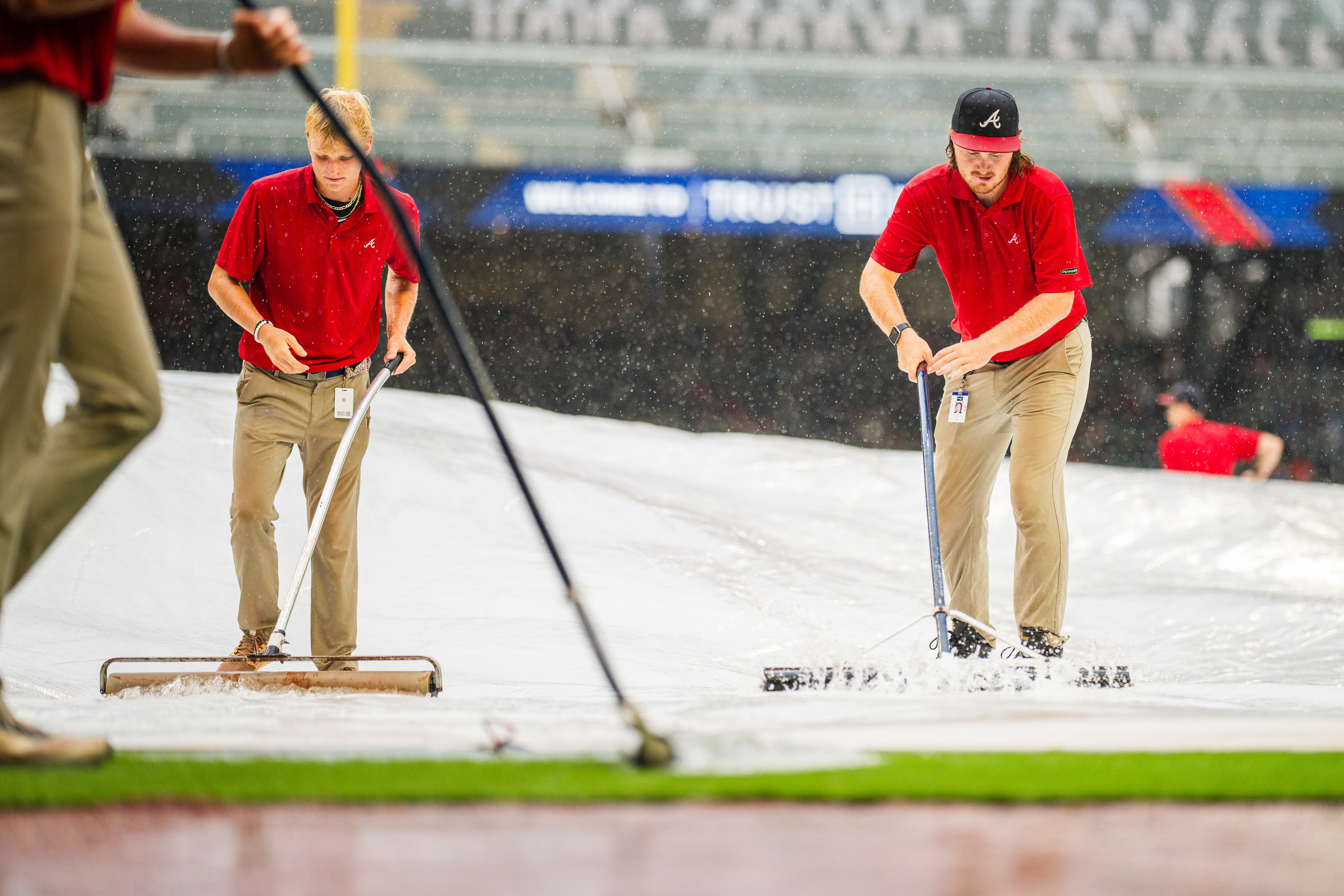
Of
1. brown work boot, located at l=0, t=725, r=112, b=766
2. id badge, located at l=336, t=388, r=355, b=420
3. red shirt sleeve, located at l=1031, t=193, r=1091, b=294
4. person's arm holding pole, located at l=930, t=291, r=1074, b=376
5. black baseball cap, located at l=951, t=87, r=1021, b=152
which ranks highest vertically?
black baseball cap, located at l=951, t=87, r=1021, b=152

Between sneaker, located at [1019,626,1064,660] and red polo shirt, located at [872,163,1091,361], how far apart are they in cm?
70

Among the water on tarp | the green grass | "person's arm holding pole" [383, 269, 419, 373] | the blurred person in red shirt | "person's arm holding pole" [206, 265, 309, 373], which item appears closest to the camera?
the green grass

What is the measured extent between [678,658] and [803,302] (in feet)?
21.8

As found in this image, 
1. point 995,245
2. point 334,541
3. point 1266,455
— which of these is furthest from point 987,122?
point 1266,455

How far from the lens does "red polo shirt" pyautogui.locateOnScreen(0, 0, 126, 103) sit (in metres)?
1.81

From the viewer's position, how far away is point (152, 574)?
4.25 meters

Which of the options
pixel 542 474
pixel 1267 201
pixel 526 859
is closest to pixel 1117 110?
pixel 1267 201

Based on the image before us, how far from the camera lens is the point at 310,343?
346 centimetres

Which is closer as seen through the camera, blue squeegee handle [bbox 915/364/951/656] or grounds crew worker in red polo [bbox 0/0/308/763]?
grounds crew worker in red polo [bbox 0/0/308/763]

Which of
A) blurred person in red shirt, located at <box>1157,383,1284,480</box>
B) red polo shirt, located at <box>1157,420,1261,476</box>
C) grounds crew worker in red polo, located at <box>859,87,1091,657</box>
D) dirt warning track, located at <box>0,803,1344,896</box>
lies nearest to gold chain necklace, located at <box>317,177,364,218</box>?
grounds crew worker in red polo, located at <box>859,87,1091,657</box>

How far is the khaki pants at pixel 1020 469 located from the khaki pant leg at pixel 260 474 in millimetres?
1696

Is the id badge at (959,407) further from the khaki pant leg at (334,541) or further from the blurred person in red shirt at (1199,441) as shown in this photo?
the blurred person in red shirt at (1199,441)

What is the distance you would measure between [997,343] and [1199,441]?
442 centimetres

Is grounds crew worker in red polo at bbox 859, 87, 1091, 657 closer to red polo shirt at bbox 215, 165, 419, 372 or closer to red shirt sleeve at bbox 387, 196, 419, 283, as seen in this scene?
red shirt sleeve at bbox 387, 196, 419, 283
